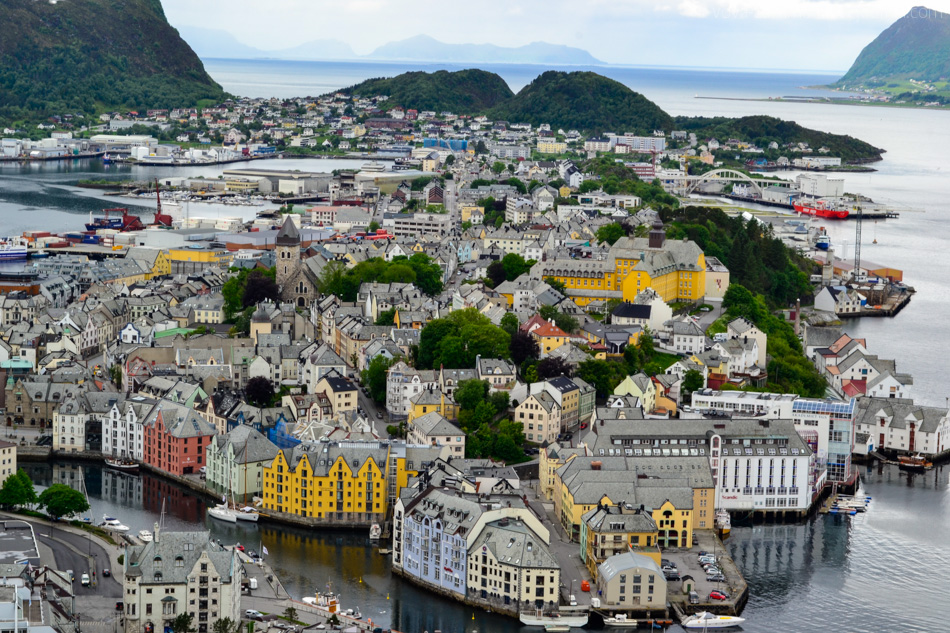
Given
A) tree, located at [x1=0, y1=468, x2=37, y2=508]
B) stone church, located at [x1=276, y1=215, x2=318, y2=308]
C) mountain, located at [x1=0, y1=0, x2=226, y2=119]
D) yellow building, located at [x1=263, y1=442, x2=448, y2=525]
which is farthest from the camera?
mountain, located at [x1=0, y1=0, x2=226, y2=119]

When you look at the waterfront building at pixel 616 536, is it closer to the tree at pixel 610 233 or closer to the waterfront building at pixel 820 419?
the waterfront building at pixel 820 419

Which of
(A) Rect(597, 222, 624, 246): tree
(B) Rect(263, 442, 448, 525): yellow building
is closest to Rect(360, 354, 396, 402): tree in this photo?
(B) Rect(263, 442, 448, 525): yellow building

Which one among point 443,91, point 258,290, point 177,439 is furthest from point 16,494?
point 443,91

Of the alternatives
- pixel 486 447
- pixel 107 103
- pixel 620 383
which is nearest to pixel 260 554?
pixel 486 447

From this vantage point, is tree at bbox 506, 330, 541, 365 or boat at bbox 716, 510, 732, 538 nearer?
boat at bbox 716, 510, 732, 538

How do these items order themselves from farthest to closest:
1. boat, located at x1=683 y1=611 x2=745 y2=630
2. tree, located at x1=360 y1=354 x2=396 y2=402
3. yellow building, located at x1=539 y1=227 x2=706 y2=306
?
yellow building, located at x1=539 y1=227 x2=706 y2=306, tree, located at x1=360 y1=354 x2=396 y2=402, boat, located at x1=683 y1=611 x2=745 y2=630

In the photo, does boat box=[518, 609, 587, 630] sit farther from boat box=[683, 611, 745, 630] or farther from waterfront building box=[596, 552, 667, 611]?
boat box=[683, 611, 745, 630]

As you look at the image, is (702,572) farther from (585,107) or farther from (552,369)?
(585,107)
